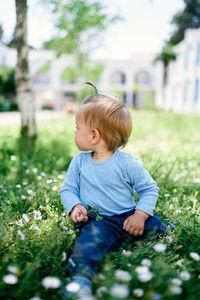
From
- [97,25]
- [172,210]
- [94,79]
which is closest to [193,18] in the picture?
[94,79]

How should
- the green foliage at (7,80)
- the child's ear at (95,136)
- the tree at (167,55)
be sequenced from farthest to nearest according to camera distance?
the tree at (167,55), the green foliage at (7,80), the child's ear at (95,136)

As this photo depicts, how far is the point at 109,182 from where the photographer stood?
2.13 metres

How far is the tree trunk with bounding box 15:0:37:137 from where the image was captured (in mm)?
5641

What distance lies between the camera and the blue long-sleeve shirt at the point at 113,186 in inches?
83.7

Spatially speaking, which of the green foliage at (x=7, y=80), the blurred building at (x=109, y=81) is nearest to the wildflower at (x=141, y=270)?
the green foliage at (x=7, y=80)

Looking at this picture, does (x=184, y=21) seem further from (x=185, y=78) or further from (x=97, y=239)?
(x=97, y=239)

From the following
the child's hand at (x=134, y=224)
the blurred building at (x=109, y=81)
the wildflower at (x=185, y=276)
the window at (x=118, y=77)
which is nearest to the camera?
the wildflower at (x=185, y=276)

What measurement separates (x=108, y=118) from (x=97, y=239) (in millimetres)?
781

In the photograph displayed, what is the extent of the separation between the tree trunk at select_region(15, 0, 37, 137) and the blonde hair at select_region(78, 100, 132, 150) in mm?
4208

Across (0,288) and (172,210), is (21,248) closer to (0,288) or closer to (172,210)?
(0,288)

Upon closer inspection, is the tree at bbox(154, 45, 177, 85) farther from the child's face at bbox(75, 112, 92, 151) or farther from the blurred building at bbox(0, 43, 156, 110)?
the child's face at bbox(75, 112, 92, 151)

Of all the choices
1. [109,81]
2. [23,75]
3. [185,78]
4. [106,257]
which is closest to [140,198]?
[106,257]

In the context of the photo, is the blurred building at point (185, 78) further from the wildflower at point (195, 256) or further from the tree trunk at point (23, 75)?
the wildflower at point (195, 256)

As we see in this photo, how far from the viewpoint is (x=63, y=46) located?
19.1 meters
